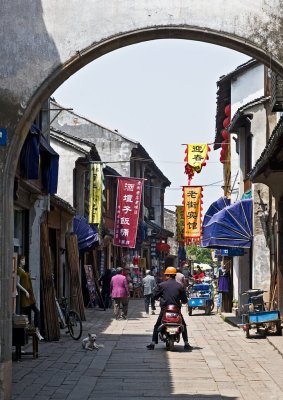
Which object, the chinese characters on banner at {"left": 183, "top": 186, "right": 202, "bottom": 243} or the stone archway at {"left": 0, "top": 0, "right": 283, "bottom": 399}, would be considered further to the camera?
the chinese characters on banner at {"left": 183, "top": 186, "right": 202, "bottom": 243}

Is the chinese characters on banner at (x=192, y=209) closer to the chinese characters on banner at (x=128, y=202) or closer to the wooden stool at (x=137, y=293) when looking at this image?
the chinese characters on banner at (x=128, y=202)

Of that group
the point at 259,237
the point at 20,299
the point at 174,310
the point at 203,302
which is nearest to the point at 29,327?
the point at 20,299

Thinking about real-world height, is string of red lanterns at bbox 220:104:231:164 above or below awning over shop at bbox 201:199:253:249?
above

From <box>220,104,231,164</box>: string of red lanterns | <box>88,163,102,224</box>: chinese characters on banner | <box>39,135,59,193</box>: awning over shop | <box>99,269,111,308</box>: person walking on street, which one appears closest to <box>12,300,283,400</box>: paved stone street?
<box>39,135,59,193</box>: awning over shop

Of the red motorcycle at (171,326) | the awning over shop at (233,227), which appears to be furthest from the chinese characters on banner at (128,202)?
the red motorcycle at (171,326)

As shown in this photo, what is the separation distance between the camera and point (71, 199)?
3469 centimetres

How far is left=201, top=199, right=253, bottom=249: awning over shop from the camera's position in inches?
979

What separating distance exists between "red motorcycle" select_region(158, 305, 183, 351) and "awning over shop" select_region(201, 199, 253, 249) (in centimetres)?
646

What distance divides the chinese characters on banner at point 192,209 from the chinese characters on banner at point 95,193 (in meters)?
5.52

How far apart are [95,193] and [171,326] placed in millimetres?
17166

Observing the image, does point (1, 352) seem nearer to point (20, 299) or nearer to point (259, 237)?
point (20, 299)

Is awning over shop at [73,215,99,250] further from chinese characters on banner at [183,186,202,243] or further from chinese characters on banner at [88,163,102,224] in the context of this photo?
chinese characters on banner at [183,186,202,243]

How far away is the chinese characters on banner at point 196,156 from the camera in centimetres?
3250

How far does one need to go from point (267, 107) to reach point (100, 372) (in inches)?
506
